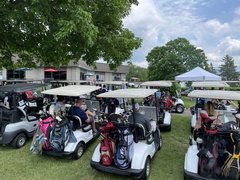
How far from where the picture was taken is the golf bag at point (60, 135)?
4.80 m

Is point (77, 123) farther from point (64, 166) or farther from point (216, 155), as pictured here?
point (216, 155)

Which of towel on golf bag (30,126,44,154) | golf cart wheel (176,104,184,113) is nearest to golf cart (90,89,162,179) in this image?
towel on golf bag (30,126,44,154)

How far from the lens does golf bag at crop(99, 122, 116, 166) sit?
4031mm

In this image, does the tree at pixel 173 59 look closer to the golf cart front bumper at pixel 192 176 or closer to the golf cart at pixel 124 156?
the golf cart at pixel 124 156

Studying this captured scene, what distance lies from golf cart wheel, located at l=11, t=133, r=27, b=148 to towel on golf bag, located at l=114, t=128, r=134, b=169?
315 cm

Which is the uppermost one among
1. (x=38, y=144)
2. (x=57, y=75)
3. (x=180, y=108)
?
(x=57, y=75)

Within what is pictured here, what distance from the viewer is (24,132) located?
5953 mm

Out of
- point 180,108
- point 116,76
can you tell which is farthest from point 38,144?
point 116,76

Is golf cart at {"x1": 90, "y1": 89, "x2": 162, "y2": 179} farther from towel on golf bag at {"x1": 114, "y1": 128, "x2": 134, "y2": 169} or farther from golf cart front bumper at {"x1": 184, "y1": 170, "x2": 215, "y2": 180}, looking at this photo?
golf cart front bumper at {"x1": 184, "y1": 170, "x2": 215, "y2": 180}

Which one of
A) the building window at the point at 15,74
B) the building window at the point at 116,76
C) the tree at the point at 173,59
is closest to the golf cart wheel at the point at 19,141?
the building window at the point at 15,74

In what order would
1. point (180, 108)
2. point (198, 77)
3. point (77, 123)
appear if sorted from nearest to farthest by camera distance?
point (77, 123), point (180, 108), point (198, 77)

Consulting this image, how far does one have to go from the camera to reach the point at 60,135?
4836 mm

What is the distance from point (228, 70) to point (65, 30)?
2531 inches

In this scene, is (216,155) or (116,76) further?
(116,76)
